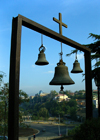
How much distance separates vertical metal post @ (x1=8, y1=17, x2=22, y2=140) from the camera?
7.85 feet

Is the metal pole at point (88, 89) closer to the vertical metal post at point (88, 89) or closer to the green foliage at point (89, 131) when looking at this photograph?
the vertical metal post at point (88, 89)

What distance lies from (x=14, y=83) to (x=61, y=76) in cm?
130

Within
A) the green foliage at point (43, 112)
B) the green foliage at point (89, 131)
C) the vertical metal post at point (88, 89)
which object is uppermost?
the vertical metal post at point (88, 89)

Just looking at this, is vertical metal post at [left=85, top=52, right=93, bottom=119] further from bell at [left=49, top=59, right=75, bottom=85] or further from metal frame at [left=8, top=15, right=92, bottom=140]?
metal frame at [left=8, top=15, right=92, bottom=140]

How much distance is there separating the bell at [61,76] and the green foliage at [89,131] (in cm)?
137

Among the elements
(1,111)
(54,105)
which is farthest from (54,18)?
(54,105)

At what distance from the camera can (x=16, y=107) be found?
2.43 metres

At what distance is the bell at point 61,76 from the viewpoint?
3.35 m

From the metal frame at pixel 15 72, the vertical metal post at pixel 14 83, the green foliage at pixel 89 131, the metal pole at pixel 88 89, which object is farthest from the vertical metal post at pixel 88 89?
the vertical metal post at pixel 14 83

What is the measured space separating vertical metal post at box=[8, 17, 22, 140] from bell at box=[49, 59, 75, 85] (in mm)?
1084

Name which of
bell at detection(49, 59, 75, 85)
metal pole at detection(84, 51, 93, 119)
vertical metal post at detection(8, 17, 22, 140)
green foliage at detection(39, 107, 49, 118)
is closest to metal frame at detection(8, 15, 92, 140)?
vertical metal post at detection(8, 17, 22, 140)

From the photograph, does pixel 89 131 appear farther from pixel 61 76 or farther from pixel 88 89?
pixel 61 76

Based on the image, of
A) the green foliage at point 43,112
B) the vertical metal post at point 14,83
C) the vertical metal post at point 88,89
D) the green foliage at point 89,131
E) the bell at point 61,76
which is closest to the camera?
the vertical metal post at point 14,83

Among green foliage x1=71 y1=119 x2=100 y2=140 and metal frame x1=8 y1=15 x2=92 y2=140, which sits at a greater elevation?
metal frame x1=8 y1=15 x2=92 y2=140
